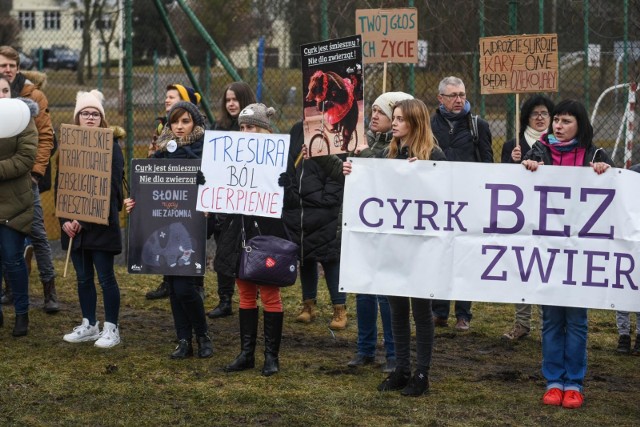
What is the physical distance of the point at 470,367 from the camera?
734 cm

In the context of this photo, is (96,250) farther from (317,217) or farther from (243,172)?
(317,217)

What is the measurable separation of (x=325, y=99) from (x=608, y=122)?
821 centimetres

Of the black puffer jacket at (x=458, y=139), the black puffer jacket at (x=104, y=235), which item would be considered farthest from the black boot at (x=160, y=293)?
the black puffer jacket at (x=458, y=139)

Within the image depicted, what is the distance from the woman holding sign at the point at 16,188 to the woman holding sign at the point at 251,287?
1.82m

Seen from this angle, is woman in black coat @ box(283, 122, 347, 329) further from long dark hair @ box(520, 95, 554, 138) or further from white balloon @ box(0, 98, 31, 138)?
white balloon @ box(0, 98, 31, 138)

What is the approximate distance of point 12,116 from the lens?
765 centimetres

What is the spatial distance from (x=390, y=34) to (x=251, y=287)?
3.38 m

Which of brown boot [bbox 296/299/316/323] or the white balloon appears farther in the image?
brown boot [bbox 296/299/316/323]

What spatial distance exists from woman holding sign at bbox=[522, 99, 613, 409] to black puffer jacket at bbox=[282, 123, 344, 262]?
2.29 metres

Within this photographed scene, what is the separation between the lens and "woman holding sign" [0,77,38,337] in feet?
25.3

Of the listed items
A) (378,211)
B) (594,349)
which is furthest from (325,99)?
(594,349)

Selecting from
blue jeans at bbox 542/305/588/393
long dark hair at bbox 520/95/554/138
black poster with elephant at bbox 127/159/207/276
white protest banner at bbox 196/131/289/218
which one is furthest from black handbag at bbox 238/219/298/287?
long dark hair at bbox 520/95/554/138

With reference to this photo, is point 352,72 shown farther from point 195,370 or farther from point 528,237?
point 195,370

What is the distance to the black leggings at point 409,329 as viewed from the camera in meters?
6.45
